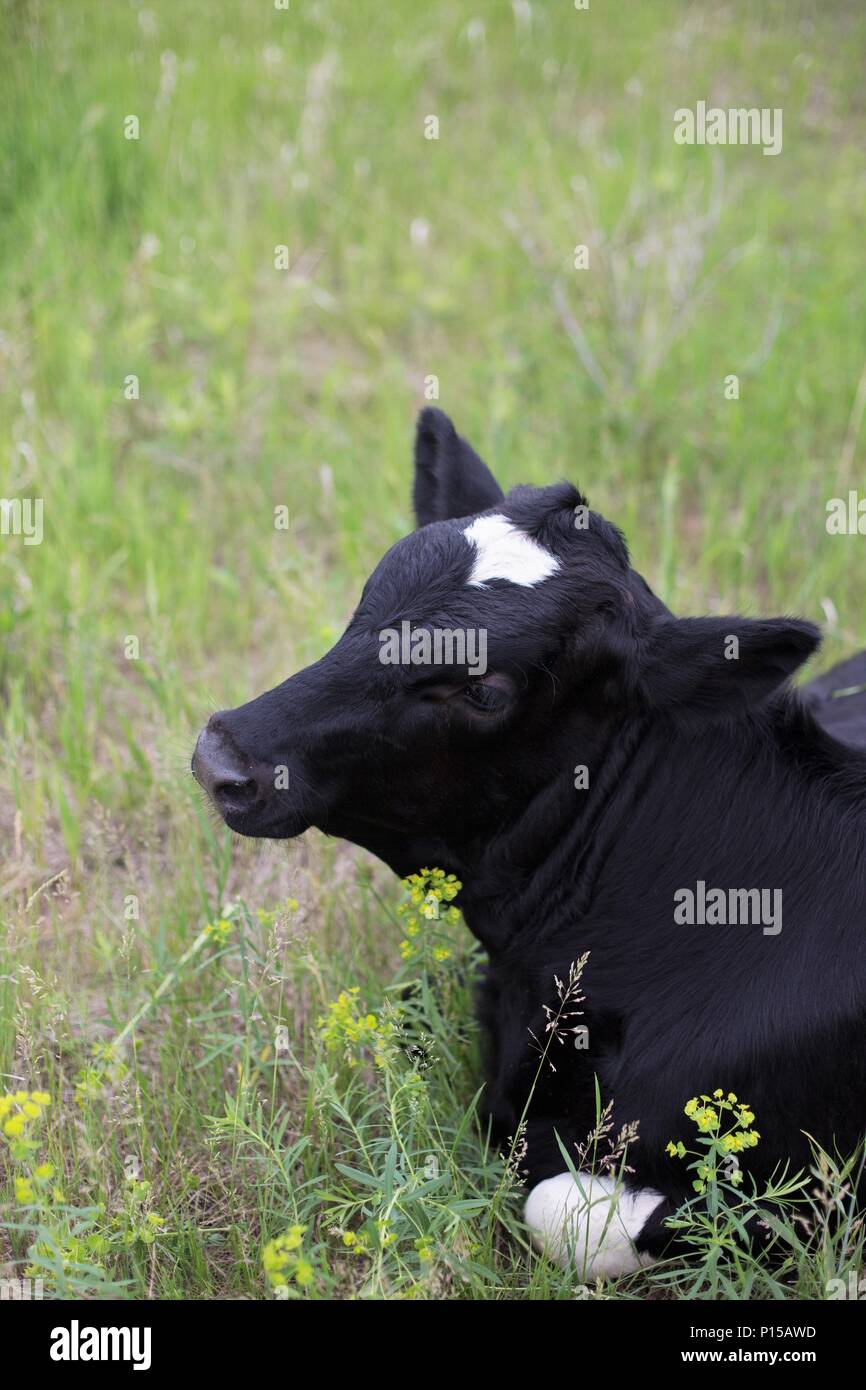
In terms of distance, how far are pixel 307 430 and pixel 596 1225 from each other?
13.7 feet

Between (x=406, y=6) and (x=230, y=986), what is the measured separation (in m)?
7.99

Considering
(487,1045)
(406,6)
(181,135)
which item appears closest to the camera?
(487,1045)

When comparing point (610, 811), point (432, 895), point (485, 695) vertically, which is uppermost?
point (485, 695)

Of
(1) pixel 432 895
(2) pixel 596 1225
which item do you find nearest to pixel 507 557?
(1) pixel 432 895

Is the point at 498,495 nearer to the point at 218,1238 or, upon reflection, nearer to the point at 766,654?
the point at 766,654

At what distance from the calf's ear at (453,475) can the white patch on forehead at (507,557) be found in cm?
39

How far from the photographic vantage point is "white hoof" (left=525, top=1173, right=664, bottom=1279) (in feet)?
10.0

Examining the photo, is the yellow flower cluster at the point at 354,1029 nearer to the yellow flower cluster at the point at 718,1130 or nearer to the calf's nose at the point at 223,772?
the calf's nose at the point at 223,772

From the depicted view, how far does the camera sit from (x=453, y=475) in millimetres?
3574

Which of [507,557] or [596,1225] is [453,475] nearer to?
[507,557]

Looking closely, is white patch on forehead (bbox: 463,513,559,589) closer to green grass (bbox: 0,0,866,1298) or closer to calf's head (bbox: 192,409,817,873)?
calf's head (bbox: 192,409,817,873)

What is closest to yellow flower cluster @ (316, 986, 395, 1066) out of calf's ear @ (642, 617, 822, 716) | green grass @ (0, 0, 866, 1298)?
green grass @ (0, 0, 866, 1298)
